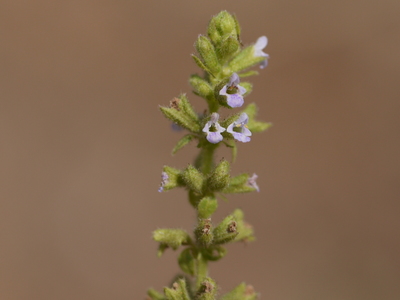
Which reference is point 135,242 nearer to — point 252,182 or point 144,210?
point 144,210

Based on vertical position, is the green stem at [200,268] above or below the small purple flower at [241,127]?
below

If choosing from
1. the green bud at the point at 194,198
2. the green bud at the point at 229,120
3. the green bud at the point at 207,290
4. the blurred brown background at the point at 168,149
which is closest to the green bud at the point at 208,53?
the green bud at the point at 229,120

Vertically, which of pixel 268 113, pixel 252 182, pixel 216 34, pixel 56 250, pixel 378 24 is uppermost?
pixel 378 24

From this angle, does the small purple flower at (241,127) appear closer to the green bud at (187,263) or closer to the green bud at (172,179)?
the green bud at (172,179)

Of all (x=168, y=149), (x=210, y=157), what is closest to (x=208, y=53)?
(x=210, y=157)

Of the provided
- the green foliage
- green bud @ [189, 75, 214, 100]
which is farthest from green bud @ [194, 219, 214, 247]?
Answer: green bud @ [189, 75, 214, 100]

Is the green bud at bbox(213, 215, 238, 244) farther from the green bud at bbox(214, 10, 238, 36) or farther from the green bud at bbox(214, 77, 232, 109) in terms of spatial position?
the green bud at bbox(214, 10, 238, 36)

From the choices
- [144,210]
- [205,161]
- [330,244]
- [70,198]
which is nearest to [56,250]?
[70,198]
